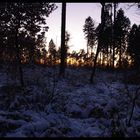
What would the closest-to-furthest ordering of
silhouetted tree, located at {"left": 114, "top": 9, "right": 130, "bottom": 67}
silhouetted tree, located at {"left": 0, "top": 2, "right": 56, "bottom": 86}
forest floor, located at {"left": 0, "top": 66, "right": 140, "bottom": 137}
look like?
forest floor, located at {"left": 0, "top": 66, "right": 140, "bottom": 137}
silhouetted tree, located at {"left": 0, "top": 2, "right": 56, "bottom": 86}
silhouetted tree, located at {"left": 114, "top": 9, "right": 130, "bottom": 67}

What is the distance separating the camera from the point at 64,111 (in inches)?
504

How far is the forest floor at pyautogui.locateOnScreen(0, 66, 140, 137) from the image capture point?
976cm

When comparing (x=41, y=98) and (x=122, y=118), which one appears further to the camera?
(x=41, y=98)

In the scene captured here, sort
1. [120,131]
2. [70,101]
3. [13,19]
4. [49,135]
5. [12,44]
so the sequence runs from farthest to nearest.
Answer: [12,44], [13,19], [70,101], [120,131], [49,135]

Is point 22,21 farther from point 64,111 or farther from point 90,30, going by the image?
point 90,30

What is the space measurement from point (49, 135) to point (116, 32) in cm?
3876

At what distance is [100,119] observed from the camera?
11844mm

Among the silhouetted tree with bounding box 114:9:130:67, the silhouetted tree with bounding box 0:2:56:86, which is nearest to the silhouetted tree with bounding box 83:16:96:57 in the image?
the silhouetted tree with bounding box 114:9:130:67

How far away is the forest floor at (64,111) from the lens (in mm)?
9758

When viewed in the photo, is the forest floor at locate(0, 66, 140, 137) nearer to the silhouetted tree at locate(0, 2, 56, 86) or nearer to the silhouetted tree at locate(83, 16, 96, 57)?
the silhouetted tree at locate(0, 2, 56, 86)

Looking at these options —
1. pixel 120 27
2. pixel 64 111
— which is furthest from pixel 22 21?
pixel 120 27

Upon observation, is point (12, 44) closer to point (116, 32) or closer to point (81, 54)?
point (116, 32)

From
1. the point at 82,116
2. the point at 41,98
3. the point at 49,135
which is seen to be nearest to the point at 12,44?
the point at 41,98

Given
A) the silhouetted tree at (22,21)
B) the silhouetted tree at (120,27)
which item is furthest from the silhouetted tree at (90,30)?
the silhouetted tree at (22,21)
